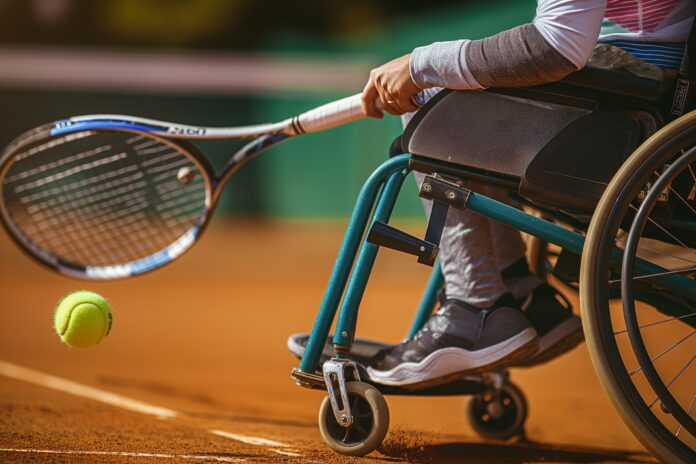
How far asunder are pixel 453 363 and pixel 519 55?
29.9 inches

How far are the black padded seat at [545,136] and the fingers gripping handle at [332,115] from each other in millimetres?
313

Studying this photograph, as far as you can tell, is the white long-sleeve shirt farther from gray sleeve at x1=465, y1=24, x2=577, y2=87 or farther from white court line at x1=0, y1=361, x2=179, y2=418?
white court line at x1=0, y1=361, x2=179, y2=418

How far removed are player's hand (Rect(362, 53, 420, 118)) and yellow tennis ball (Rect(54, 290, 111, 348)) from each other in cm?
96

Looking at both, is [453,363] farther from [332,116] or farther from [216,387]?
[216,387]

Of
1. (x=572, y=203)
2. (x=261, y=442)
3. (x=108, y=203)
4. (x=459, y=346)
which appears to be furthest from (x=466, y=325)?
(x=108, y=203)

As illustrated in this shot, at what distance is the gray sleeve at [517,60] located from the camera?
1838mm

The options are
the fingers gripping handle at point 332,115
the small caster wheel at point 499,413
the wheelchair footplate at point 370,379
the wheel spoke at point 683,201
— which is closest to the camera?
the wheel spoke at point 683,201

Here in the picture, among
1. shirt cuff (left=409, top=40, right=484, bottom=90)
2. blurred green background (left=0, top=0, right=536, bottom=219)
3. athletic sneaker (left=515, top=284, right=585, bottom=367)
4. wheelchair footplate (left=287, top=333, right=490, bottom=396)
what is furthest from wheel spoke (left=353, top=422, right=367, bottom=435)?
blurred green background (left=0, top=0, right=536, bottom=219)

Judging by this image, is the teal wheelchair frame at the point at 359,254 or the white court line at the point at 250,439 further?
the white court line at the point at 250,439

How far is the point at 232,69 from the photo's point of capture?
984cm

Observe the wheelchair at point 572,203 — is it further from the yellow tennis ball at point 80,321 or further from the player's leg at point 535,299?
the yellow tennis ball at point 80,321

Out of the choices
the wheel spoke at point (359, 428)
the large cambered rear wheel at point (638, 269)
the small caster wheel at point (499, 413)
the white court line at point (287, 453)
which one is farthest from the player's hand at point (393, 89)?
the small caster wheel at point (499, 413)

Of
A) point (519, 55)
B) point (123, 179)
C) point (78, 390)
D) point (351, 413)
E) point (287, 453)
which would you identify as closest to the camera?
point (519, 55)

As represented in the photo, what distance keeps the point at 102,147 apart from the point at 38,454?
1149 millimetres
